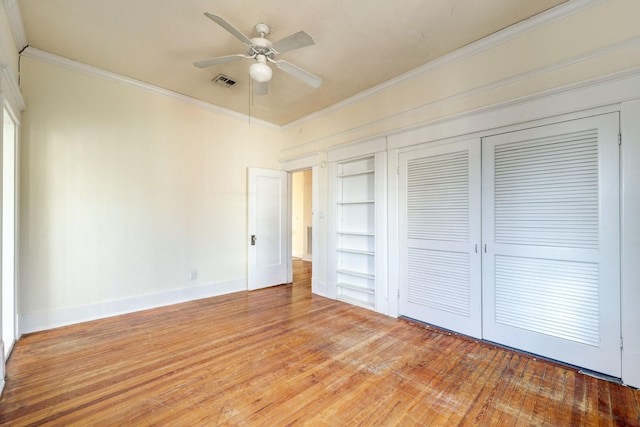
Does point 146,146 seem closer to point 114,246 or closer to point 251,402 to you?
point 114,246

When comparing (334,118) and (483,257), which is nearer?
(483,257)

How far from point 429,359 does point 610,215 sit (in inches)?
72.7

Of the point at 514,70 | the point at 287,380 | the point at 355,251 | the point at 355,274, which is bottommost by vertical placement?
the point at 287,380

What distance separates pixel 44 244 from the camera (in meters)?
3.07

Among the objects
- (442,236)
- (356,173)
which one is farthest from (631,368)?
(356,173)

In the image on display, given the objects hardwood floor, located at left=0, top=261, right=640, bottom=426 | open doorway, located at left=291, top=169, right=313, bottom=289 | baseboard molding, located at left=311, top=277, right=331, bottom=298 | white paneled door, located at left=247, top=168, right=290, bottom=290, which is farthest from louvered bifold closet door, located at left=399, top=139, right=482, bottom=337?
open doorway, located at left=291, top=169, right=313, bottom=289

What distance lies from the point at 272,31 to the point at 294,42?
55 centimetres

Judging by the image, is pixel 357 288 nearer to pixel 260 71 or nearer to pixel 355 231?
pixel 355 231

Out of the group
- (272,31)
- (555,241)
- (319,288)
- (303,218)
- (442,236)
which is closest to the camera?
(555,241)

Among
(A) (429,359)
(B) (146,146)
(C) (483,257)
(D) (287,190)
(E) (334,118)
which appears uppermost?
(E) (334,118)

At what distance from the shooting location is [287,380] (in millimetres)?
2172

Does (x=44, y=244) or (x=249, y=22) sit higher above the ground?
(x=249, y=22)

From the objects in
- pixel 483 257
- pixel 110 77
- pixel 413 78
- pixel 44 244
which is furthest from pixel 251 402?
pixel 110 77

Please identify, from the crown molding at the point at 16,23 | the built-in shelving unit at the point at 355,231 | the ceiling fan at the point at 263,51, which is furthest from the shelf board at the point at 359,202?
the crown molding at the point at 16,23
